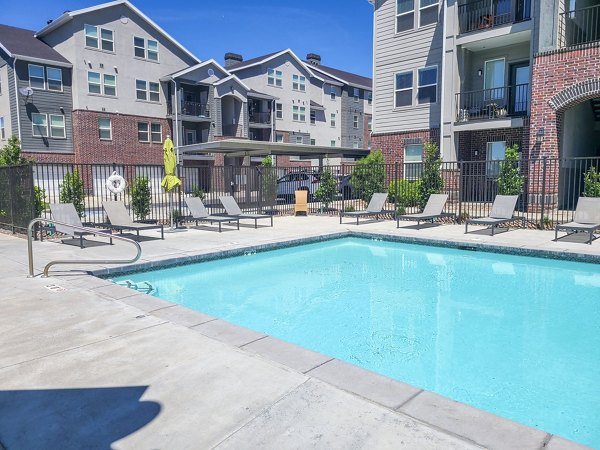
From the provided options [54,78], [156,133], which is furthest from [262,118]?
[54,78]

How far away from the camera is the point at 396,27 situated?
20.2 meters

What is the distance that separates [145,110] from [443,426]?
3361 centimetres

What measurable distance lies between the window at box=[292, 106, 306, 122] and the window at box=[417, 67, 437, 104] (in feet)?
77.5

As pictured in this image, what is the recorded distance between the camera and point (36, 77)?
91.8 ft

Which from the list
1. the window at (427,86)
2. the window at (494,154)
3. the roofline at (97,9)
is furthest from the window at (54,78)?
the window at (494,154)

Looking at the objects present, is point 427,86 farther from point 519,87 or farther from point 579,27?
point 579,27

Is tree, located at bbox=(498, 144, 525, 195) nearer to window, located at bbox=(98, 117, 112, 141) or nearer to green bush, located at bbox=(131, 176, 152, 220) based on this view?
green bush, located at bbox=(131, 176, 152, 220)

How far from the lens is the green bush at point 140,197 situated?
45.0 feet

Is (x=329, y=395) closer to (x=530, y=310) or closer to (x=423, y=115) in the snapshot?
(x=530, y=310)

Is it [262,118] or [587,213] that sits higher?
[262,118]

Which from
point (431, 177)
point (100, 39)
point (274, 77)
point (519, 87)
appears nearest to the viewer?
point (431, 177)

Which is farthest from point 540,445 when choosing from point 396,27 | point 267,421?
point 396,27

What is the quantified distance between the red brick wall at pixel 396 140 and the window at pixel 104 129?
62.4 ft

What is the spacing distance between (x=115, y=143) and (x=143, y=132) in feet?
8.31
